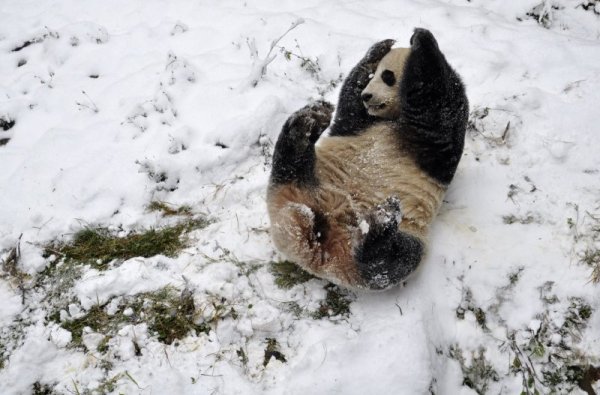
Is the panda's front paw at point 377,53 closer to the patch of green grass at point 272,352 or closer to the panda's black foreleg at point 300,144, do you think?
the panda's black foreleg at point 300,144

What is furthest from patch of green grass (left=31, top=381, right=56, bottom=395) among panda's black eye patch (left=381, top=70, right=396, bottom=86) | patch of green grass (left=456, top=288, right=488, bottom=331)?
panda's black eye patch (left=381, top=70, right=396, bottom=86)

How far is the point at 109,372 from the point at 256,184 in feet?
6.39

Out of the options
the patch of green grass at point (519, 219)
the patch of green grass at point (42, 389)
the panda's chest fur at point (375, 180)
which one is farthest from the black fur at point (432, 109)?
the patch of green grass at point (42, 389)

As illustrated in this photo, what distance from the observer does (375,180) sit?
12.6ft

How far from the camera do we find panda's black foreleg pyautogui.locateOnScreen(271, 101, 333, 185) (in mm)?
3504

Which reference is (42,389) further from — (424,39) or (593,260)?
(593,260)

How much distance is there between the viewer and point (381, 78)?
3.98 m

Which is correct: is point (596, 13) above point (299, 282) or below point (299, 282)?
above

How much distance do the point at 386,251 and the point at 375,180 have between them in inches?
33.2

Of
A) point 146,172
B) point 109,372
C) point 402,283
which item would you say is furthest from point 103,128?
point 402,283

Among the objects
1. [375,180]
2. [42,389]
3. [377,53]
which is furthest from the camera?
[377,53]

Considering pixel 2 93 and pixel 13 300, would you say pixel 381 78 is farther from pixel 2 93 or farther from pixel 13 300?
pixel 2 93

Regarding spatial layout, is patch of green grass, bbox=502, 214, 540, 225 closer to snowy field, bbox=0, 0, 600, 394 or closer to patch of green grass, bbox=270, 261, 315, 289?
snowy field, bbox=0, 0, 600, 394

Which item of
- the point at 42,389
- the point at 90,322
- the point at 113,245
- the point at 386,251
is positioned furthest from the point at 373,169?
the point at 42,389
